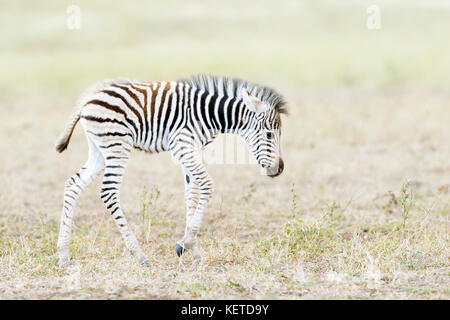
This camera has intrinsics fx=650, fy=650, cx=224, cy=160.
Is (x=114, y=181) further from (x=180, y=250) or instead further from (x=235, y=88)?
(x=235, y=88)

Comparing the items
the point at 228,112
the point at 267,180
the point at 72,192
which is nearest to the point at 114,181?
the point at 72,192

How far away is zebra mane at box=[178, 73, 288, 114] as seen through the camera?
8750mm

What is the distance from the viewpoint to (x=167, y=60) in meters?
31.4

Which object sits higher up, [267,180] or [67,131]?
[67,131]

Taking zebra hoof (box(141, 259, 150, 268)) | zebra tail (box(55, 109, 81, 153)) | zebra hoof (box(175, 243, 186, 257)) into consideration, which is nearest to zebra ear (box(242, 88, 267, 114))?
zebra hoof (box(175, 243, 186, 257))

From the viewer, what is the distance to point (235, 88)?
29.0ft

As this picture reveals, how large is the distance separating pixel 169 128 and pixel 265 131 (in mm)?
1272

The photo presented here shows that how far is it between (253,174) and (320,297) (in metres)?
7.56

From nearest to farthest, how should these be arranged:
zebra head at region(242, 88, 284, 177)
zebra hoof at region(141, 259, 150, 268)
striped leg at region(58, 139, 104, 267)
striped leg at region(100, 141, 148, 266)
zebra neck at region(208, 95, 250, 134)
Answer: zebra hoof at region(141, 259, 150, 268) → striped leg at region(58, 139, 104, 267) → striped leg at region(100, 141, 148, 266) → zebra head at region(242, 88, 284, 177) → zebra neck at region(208, 95, 250, 134)

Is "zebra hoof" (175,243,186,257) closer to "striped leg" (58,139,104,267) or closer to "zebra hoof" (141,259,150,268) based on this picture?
"zebra hoof" (141,259,150,268)

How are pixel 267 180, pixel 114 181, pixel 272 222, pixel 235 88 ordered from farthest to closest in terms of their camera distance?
pixel 267 180, pixel 272 222, pixel 235 88, pixel 114 181

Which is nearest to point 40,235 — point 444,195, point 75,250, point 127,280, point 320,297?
point 75,250

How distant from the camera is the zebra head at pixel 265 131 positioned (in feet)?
28.0

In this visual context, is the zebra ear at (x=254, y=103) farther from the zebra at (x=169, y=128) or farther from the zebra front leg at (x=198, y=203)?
the zebra front leg at (x=198, y=203)
